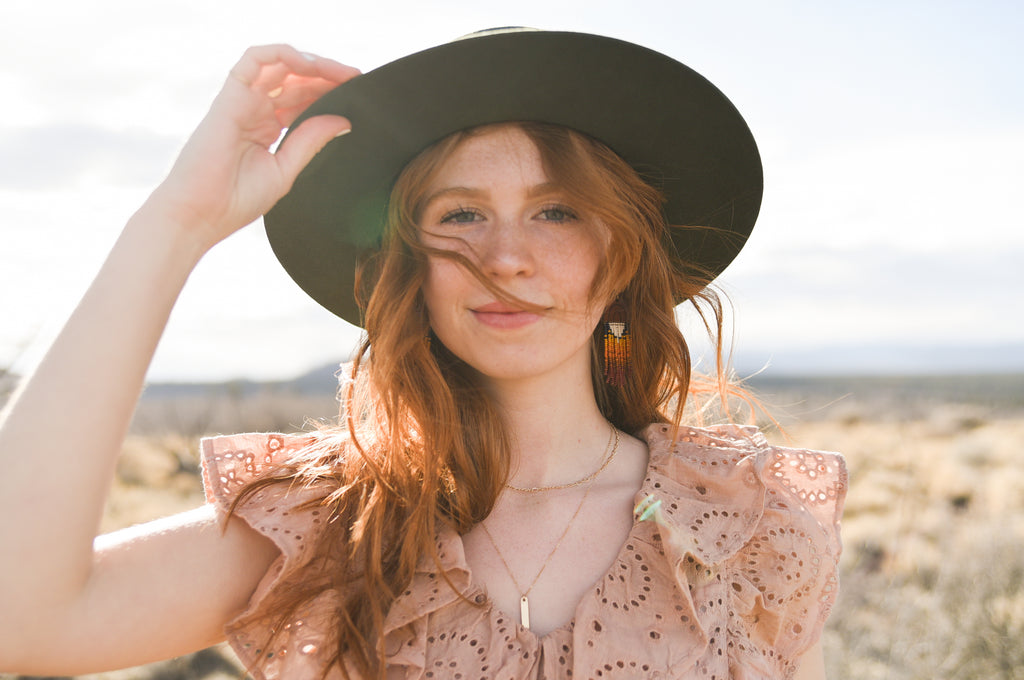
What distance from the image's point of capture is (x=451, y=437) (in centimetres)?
238

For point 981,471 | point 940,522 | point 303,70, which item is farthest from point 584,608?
point 981,471

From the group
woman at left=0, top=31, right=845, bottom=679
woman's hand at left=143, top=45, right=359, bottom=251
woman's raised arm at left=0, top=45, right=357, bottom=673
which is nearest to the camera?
woman's raised arm at left=0, top=45, right=357, bottom=673

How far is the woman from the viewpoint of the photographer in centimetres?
173

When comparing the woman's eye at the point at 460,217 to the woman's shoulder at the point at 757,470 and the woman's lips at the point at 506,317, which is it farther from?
the woman's shoulder at the point at 757,470

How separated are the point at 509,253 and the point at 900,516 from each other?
14869mm

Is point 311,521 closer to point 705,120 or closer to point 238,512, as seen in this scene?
point 238,512

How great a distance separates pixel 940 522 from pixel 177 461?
1688cm

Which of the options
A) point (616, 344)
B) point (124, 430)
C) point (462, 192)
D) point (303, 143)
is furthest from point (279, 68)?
point (616, 344)

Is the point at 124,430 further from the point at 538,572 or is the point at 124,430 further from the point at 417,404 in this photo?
the point at 538,572

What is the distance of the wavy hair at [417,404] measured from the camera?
6.80 feet

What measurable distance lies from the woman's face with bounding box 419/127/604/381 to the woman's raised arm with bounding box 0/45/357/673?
43 centimetres

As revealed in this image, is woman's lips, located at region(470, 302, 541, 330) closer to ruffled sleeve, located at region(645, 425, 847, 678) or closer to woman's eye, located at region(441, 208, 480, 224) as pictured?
woman's eye, located at region(441, 208, 480, 224)

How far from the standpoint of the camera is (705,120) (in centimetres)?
237

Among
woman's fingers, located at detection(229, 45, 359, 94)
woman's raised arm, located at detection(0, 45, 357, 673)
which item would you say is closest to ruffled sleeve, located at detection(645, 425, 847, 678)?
woman's raised arm, located at detection(0, 45, 357, 673)
